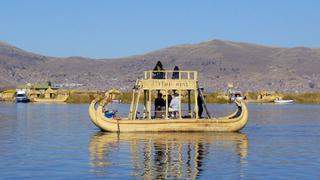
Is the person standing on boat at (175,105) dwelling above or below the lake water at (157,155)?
above

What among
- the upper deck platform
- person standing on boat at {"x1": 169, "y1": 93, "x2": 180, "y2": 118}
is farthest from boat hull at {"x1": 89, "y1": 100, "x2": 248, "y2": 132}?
the upper deck platform

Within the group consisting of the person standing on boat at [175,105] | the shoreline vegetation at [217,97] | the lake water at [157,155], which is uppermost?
the shoreline vegetation at [217,97]

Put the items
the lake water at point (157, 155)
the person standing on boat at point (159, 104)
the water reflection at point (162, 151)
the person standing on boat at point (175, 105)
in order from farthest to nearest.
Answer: the person standing on boat at point (159, 104) < the person standing on boat at point (175, 105) < the water reflection at point (162, 151) < the lake water at point (157, 155)

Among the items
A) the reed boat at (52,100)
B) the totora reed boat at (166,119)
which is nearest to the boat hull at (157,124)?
the totora reed boat at (166,119)

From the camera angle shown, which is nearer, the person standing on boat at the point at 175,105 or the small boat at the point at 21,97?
the person standing on boat at the point at 175,105

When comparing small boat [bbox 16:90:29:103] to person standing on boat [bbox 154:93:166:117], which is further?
small boat [bbox 16:90:29:103]

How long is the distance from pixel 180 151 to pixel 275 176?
859 cm

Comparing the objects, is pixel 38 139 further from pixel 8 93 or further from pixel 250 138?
pixel 8 93

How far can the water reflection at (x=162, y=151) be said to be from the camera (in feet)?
88.9

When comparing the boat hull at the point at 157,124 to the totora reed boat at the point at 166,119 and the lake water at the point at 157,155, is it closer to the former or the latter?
the totora reed boat at the point at 166,119

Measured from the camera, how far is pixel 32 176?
83.5 ft

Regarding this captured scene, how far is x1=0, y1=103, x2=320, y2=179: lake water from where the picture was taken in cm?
2633

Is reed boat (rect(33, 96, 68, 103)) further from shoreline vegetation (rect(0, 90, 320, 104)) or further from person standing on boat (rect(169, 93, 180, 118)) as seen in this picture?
person standing on boat (rect(169, 93, 180, 118))

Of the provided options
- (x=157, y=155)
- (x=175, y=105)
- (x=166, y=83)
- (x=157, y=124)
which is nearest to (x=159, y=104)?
(x=175, y=105)
